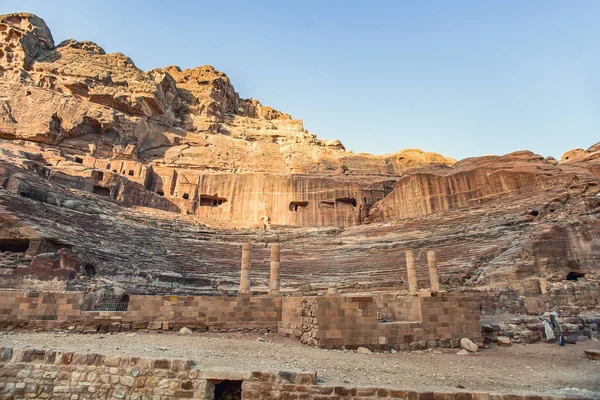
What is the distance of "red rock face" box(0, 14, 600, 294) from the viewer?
17.2m

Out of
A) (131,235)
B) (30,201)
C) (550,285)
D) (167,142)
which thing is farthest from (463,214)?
(167,142)

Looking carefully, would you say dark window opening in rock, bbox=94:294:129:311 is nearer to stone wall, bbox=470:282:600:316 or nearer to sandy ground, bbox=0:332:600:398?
sandy ground, bbox=0:332:600:398

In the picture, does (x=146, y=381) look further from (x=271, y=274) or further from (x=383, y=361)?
(x=271, y=274)

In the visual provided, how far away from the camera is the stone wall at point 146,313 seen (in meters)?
8.67

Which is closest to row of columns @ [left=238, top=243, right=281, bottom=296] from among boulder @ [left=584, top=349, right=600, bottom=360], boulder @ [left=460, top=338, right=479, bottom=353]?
boulder @ [left=460, top=338, right=479, bottom=353]

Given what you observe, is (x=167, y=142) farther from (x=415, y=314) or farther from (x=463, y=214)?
(x=415, y=314)

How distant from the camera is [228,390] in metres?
5.07

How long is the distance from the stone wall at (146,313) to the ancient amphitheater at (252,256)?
0.15 ft

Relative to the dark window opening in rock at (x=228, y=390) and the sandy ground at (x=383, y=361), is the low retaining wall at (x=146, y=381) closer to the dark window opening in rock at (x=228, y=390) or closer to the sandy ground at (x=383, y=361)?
the dark window opening in rock at (x=228, y=390)

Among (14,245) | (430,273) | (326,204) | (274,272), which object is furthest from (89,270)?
(326,204)

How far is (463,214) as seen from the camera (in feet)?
84.8

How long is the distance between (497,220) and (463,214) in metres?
3.30

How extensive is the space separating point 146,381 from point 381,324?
5149 mm

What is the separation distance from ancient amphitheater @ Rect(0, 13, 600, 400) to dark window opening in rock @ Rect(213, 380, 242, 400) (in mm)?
45
